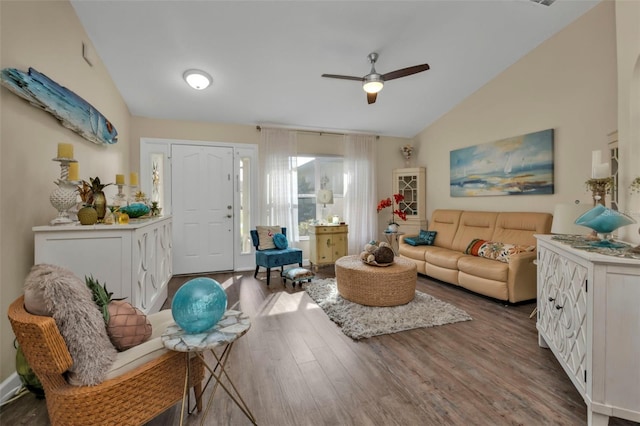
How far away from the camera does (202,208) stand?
4.84m

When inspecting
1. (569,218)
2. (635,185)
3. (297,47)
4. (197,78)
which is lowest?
(569,218)

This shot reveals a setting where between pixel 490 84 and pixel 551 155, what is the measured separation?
1.43 m

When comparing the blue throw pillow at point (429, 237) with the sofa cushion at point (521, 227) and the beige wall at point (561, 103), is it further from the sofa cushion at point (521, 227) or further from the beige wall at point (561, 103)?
the sofa cushion at point (521, 227)

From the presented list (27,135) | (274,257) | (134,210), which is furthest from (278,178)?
(27,135)

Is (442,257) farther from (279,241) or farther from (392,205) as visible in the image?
(279,241)

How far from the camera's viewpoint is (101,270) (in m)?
2.06

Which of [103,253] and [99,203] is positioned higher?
[99,203]

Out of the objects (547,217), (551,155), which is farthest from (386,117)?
(547,217)

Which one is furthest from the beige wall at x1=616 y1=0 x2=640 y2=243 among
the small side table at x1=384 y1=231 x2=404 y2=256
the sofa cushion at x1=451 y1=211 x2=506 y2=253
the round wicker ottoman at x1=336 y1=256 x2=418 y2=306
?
the small side table at x1=384 y1=231 x2=404 y2=256

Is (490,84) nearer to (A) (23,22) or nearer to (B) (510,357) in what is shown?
(B) (510,357)

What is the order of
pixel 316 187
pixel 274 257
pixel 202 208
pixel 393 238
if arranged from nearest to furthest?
1. pixel 274 257
2. pixel 202 208
3. pixel 316 187
4. pixel 393 238

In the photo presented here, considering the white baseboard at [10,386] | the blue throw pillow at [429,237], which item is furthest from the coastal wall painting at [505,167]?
the white baseboard at [10,386]

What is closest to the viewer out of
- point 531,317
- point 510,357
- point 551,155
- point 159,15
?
point 510,357

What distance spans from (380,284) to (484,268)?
1.31 metres
